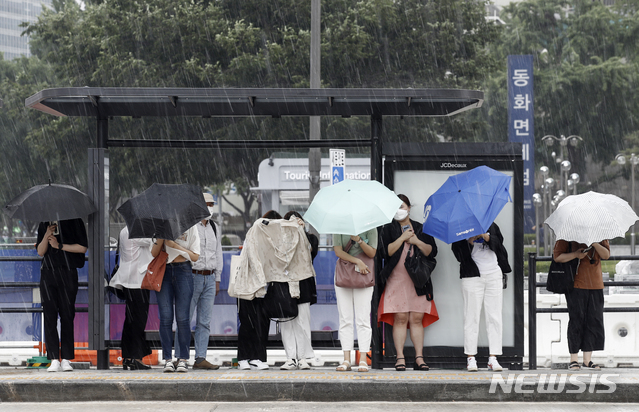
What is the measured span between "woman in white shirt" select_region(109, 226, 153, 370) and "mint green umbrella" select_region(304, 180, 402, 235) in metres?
1.76

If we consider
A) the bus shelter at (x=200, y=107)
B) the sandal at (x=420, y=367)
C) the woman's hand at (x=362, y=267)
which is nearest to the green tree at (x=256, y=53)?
the bus shelter at (x=200, y=107)

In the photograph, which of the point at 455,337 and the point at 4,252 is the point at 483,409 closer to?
the point at 455,337

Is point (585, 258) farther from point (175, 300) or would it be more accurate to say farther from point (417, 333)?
point (175, 300)

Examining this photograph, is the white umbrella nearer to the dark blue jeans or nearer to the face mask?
the face mask

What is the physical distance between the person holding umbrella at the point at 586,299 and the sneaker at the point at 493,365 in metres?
0.78

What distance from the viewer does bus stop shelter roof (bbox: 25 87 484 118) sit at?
23.5 feet

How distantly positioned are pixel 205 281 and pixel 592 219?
12.6 feet

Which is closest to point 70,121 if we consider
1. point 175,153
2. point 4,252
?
point 175,153

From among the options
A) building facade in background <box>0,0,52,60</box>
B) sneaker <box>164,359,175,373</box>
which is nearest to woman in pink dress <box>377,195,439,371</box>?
sneaker <box>164,359,175,373</box>

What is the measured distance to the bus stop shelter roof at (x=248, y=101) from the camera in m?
7.17

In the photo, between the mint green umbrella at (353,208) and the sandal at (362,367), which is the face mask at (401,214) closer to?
the mint green umbrella at (353,208)

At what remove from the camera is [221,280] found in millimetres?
8680

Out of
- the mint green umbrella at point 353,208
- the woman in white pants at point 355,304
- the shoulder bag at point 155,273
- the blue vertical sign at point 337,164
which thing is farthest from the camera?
the blue vertical sign at point 337,164

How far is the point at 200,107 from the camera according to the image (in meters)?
7.89
